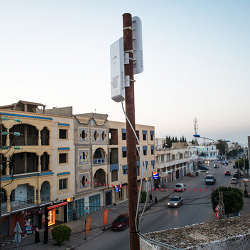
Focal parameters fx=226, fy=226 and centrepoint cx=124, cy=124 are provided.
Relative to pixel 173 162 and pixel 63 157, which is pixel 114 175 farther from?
pixel 173 162

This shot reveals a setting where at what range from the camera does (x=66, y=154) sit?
2664 centimetres

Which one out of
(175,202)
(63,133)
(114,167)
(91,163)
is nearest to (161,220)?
(175,202)

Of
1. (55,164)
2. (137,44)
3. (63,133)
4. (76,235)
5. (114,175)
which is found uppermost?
(137,44)

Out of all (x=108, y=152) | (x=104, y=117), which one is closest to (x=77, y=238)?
(x=108, y=152)

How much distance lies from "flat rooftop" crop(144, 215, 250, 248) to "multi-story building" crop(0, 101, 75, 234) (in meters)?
16.5

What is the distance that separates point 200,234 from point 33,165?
1993 centimetres

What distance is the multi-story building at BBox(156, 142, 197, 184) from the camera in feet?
171

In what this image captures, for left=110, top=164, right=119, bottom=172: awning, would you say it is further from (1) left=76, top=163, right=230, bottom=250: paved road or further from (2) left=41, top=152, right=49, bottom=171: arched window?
(2) left=41, top=152, right=49, bottom=171: arched window

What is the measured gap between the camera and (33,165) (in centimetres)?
2312

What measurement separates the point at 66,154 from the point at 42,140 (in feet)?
12.5

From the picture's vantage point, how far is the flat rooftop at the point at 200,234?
6129 mm

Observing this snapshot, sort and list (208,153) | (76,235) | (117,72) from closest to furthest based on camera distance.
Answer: (117,72) < (76,235) < (208,153)

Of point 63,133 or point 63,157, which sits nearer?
point 63,157

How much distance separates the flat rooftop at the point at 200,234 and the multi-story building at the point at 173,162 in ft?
137
